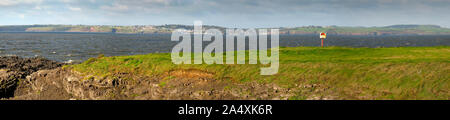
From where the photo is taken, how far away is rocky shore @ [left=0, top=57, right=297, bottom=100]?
17.3 meters

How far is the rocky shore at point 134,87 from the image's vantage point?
1733 centimetres

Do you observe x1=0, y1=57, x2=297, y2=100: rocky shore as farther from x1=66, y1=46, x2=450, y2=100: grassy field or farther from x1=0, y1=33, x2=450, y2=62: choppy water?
x1=0, y1=33, x2=450, y2=62: choppy water

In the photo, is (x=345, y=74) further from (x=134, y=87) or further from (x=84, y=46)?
(x=84, y=46)

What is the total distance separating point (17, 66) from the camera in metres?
35.2

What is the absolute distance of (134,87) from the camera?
779 inches

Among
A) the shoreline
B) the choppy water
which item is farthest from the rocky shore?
the choppy water

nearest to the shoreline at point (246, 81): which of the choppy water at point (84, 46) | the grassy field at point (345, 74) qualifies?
the grassy field at point (345, 74)

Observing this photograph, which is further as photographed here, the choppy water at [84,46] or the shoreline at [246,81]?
the choppy water at [84,46]

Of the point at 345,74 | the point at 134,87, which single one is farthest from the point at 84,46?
the point at 345,74

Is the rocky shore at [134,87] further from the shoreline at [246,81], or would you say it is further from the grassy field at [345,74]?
the grassy field at [345,74]
